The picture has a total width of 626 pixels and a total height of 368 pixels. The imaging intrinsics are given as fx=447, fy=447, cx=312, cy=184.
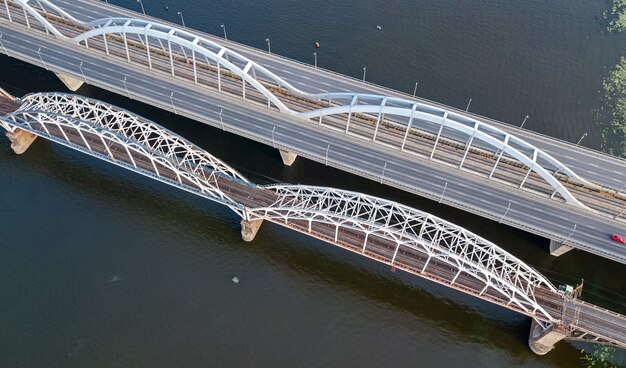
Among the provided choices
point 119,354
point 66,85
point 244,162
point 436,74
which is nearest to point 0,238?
point 119,354

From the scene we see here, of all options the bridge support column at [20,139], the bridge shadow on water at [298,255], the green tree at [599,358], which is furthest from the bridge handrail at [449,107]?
the bridge support column at [20,139]

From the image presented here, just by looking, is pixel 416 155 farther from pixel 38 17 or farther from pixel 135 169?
pixel 38 17

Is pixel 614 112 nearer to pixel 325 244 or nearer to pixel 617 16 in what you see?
pixel 617 16

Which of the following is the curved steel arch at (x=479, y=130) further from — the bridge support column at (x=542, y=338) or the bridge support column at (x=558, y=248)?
the bridge support column at (x=542, y=338)

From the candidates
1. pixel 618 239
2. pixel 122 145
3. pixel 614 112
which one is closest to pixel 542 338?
pixel 618 239

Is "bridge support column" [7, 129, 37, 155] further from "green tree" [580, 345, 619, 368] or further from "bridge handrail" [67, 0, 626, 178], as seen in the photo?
"green tree" [580, 345, 619, 368]

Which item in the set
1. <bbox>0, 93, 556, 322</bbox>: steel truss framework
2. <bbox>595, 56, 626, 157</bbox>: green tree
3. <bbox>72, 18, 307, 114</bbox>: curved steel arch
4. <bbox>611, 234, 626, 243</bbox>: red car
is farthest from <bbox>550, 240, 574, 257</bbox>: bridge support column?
<bbox>72, 18, 307, 114</bbox>: curved steel arch
